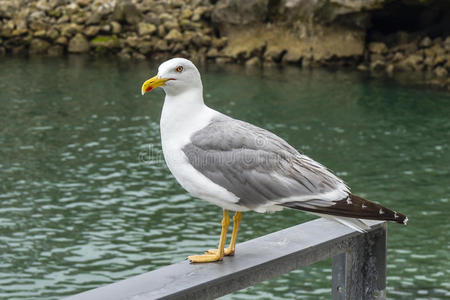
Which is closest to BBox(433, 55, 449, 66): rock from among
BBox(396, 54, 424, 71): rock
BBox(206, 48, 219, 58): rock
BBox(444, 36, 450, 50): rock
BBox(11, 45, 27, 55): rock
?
BBox(396, 54, 424, 71): rock

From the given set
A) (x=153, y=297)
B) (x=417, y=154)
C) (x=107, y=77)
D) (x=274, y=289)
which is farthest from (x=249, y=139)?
(x=107, y=77)

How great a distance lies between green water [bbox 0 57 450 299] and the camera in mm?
A: 9680

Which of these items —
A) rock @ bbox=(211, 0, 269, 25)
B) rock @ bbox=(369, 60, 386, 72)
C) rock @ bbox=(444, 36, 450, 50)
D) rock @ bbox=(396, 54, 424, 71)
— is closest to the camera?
rock @ bbox=(396, 54, 424, 71)

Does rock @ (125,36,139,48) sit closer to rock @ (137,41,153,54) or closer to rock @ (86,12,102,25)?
rock @ (137,41,153,54)

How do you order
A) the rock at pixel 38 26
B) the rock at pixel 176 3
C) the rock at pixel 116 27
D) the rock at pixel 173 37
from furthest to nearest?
the rock at pixel 176 3, the rock at pixel 116 27, the rock at pixel 38 26, the rock at pixel 173 37

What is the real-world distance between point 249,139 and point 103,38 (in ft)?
79.0

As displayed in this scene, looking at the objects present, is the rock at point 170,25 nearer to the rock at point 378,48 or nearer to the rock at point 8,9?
the rock at point 8,9

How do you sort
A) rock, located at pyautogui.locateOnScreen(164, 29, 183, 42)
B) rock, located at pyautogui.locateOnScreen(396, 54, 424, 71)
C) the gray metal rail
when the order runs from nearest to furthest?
the gray metal rail
rock, located at pyautogui.locateOnScreen(396, 54, 424, 71)
rock, located at pyautogui.locateOnScreen(164, 29, 183, 42)

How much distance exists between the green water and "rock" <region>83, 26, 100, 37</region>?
131 inches

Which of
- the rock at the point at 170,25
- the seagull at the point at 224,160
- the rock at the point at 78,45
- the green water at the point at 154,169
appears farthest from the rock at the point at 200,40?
the seagull at the point at 224,160

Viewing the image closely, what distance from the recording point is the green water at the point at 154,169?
9.68 m

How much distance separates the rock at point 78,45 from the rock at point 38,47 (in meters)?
0.81

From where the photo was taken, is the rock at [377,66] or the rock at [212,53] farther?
the rock at [212,53]

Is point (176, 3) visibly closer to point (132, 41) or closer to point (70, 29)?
point (132, 41)
